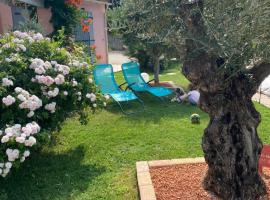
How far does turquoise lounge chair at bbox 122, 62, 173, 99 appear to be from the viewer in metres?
7.80

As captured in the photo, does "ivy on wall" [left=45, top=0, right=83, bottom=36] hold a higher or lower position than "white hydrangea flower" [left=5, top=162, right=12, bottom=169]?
higher

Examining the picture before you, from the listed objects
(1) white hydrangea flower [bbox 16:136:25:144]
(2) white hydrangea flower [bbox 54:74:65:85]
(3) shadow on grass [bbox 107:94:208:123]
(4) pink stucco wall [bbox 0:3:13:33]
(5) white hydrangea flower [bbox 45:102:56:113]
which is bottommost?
(3) shadow on grass [bbox 107:94:208:123]

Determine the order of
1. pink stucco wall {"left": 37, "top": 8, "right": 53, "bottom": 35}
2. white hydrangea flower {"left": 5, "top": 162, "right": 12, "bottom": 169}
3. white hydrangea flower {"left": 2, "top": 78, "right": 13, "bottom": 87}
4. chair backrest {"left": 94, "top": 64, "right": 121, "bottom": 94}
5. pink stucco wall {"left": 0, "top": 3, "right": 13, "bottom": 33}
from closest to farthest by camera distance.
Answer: white hydrangea flower {"left": 5, "top": 162, "right": 12, "bottom": 169} < white hydrangea flower {"left": 2, "top": 78, "right": 13, "bottom": 87} < chair backrest {"left": 94, "top": 64, "right": 121, "bottom": 94} < pink stucco wall {"left": 0, "top": 3, "right": 13, "bottom": 33} < pink stucco wall {"left": 37, "top": 8, "right": 53, "bottom": 35}

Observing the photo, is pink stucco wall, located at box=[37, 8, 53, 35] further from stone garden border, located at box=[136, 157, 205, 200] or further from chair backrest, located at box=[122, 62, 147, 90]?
stone garden border, located at box=[136, 157, 205, 200]

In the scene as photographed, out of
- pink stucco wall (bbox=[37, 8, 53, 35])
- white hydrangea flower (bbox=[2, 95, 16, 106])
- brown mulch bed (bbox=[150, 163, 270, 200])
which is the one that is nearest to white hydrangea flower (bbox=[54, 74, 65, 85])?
white hydrangea flower (bbox=[2, 95, 16, 106])

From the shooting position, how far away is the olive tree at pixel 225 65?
2.24m

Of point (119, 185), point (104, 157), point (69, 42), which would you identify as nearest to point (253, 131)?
point (119, 185)

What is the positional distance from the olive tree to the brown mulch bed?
16 centimetres

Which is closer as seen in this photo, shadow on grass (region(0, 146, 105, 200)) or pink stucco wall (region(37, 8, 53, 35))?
shadow on grass (region(0, 146, 105, 200))

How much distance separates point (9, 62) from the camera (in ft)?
13.6

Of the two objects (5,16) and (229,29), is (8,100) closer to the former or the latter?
(229,29)

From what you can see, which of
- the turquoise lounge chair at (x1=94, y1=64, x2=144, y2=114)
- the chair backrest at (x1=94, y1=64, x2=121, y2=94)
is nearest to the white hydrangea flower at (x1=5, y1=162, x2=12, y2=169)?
the turquoise lounge chair at (x1=94, y1=64, x2=144, y2=114)

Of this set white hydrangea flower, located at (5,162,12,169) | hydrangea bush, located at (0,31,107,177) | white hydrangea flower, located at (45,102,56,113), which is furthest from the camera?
white hydrangea flower, located at (45,102,56,113)

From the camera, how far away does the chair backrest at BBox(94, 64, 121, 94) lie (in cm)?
757
